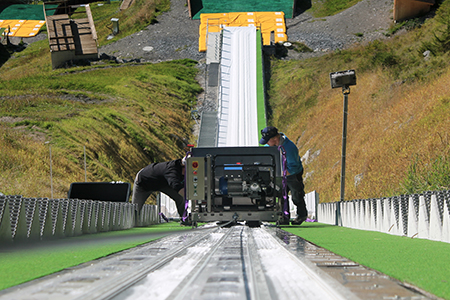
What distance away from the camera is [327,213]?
19203mm

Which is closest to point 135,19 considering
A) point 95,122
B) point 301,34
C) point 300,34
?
point 300,34

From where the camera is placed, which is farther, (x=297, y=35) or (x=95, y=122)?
(x=297, y=35)

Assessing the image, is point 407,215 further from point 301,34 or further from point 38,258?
point 301,34

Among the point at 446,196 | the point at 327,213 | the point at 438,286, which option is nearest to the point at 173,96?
the point at 327,213

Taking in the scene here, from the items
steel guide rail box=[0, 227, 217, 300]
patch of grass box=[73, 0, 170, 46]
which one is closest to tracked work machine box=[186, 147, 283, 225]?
steel guide rail box=[0, 227, 217, 300]

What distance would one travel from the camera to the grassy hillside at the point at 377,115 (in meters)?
20.2

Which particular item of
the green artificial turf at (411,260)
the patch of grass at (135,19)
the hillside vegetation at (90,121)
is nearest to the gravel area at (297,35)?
the patch of grass at (135,19)

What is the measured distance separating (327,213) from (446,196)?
10.7 meters

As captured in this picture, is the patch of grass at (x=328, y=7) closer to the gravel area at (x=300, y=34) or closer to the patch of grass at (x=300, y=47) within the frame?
the gravel area at (x=300, y=34)

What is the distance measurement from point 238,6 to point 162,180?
64581 mm

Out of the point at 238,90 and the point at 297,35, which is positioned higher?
the point at 297,35

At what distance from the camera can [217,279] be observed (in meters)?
4.68

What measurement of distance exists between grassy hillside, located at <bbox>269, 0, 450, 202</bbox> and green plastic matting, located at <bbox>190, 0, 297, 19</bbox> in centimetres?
1992

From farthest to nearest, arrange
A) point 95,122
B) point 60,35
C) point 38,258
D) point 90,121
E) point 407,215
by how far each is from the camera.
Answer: point 60,35 → point 95,122 → point 90,121 → point 407,215 → point 38,258
